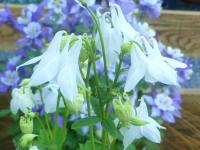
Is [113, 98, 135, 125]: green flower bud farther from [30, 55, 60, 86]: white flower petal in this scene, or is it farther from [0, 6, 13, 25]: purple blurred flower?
[0, 6, 13, 25]: purple blurred flower

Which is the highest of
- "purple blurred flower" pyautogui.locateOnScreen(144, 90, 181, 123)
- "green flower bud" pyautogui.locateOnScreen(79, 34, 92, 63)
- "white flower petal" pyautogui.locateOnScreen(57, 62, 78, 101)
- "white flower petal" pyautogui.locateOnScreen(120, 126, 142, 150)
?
"green flower bud" pyautogui.locateOnScreen(79, 34, 92, 63)

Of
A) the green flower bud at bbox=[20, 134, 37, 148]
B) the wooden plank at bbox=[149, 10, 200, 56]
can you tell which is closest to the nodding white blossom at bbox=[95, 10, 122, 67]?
the green flower bud at bbox=[20, 134, 37, 148]

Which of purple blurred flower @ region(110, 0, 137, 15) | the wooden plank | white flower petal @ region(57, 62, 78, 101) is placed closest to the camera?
white flower petal @ region(57, 62, 78, 101)

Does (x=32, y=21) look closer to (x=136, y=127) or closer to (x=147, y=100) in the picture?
(x=147, y=100)

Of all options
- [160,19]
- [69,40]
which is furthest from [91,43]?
[160,19]

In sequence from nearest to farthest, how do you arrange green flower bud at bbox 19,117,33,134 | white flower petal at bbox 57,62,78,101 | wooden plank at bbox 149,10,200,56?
1. white flower petal at bbox 57,62,78,101
2. green flower bud at bbox 19,117,33,134
3. wooden plank at bbox 149,10,200,56

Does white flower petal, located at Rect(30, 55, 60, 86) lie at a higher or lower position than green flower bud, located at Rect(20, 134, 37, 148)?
higher

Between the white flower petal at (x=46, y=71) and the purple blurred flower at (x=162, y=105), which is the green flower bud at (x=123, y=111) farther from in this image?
the purple blurred flower at (x=162, y=105)
